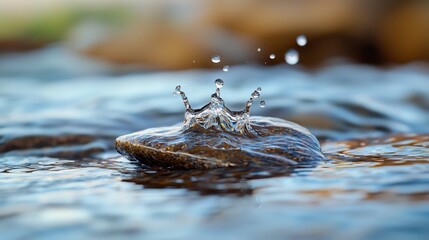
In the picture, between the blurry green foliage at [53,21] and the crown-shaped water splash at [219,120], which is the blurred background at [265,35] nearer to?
the blurry green foliage at [53,21]

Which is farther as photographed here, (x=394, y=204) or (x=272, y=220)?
(x=394, y=204)

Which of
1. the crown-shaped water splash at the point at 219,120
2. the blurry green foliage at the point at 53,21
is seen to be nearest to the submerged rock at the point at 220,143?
the crown-shaped water splash at the point at 219,120

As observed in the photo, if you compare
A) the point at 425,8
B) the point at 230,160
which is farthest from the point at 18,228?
the point at 425,8

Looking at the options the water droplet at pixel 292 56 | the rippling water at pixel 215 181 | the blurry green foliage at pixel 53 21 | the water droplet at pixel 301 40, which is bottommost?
the rippling water at pixel 215 181

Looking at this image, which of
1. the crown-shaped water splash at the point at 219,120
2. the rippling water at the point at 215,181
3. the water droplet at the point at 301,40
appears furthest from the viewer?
the water droplet at the point at 301,40

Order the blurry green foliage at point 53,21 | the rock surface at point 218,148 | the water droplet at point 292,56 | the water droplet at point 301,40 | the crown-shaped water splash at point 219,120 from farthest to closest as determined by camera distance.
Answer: the blurry green foliage at point 53,21 → the water droplet at point 301,40 → the water droplet at point 292,56 → the crown-shaped water splash at point 219,120 → the rock surface at point 218,148

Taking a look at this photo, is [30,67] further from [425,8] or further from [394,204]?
[394,204]

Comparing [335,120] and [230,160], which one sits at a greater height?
[335,120]
